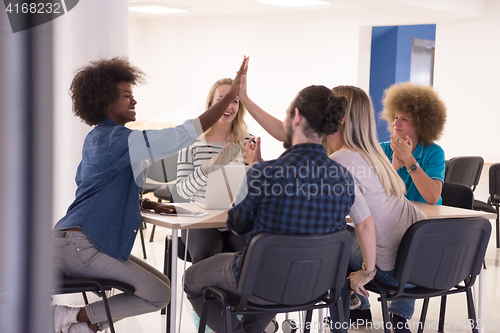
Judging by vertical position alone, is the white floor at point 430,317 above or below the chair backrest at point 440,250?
below

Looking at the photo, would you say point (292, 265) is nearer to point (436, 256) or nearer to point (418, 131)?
point (436, 256)

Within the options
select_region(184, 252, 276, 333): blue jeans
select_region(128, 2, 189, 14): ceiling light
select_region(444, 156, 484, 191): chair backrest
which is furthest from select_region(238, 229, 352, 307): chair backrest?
select_region(128, 2, 189, 14): ceiling light

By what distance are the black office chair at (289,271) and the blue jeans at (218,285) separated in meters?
0.06

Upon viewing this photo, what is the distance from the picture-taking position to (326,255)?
4.80ft

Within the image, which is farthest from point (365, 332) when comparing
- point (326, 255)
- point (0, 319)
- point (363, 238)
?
point (0, 319)

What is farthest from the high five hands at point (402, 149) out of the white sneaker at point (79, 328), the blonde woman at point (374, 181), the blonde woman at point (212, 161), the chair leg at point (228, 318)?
the white sneaker at point (79, 328)

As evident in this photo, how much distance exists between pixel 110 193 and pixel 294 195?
0.63 meters

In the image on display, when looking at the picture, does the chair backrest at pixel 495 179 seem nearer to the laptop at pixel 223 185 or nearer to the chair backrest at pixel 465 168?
the chair backrest at pixel 465 168

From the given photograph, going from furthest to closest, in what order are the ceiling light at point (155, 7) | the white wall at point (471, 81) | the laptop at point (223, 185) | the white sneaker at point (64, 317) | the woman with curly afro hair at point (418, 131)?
the ceiling light at point (155, 7) < the white wall at point (471, 81) < the woman with curly afro hair at point (418, 131) < the laptop at point (223, 185) < the white sneaker at point (64, 317)

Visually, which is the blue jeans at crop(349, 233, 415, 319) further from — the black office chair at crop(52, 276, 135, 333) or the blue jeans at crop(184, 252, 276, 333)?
the black office chair at crop(52, 276, 135, 333)

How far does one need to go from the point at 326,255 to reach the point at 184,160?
129 centimetres

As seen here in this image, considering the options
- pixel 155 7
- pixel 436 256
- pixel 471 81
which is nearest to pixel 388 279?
pixel 436 256

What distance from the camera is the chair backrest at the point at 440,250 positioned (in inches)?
63.4

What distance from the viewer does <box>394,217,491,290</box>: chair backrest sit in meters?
1.61
